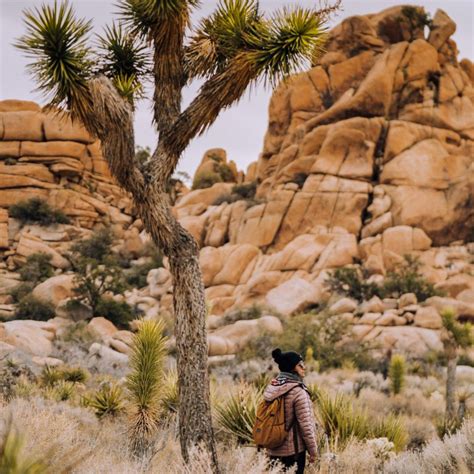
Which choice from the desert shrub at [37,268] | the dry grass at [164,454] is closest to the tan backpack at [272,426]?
the dry grass at [164,454]

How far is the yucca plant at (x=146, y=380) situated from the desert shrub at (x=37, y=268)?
24.6m

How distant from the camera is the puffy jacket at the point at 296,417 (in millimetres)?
4523

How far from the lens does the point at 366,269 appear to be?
27.2m

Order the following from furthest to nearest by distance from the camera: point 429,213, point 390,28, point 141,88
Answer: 1. point 390,28
2. point 429,213
3. point 141,88

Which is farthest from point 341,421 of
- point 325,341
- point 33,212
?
point 33,212

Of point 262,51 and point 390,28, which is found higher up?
point 390,28

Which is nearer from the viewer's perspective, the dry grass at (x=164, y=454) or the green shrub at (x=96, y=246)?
the dry grass at (x=164, y=454)

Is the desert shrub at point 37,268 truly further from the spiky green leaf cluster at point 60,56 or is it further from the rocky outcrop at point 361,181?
the spiky green leaf cluster at point 60,56

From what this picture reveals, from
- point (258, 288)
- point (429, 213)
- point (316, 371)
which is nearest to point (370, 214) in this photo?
point (429, 213)

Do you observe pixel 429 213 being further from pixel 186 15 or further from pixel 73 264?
pixel 186 15

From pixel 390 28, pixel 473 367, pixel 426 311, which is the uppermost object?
pixel 390 28

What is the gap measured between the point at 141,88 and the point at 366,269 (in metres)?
21.4

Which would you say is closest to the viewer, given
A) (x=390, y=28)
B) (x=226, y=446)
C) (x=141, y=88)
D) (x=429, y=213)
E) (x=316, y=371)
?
(x=226, y=446)

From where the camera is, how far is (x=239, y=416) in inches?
287
